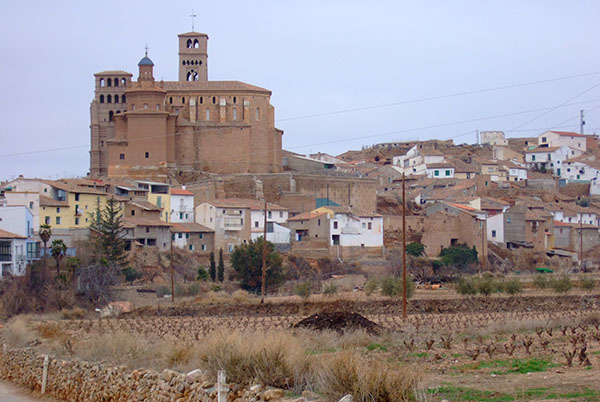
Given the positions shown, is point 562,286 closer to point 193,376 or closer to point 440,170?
point 193,376

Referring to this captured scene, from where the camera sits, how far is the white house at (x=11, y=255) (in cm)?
4006

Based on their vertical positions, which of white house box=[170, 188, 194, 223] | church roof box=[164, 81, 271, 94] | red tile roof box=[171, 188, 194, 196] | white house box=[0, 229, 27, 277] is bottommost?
white house box=[0, 229, 27, 277]

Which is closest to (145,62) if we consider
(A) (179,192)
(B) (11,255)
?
(A) (179,192)

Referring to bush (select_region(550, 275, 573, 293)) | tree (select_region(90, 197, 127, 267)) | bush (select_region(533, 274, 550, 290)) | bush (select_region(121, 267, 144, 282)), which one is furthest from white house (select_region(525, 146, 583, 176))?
bush (select_region(121, 267, 144, 282))

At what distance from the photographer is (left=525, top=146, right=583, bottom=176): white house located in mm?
90062

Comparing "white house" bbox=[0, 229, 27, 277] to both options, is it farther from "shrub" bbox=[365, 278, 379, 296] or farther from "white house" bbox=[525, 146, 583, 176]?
"white house" bbox=[525, 146, 583, 176]

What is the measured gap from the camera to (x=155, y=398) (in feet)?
39.3

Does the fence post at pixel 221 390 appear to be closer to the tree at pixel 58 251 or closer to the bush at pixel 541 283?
the tree at pixel 58 251

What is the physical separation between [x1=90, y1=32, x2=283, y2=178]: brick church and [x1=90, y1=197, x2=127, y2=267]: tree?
41.6 ft

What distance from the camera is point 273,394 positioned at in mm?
9898

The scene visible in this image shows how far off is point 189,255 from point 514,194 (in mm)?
31164

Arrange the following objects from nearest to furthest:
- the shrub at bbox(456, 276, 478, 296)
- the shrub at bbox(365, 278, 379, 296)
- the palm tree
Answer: the shrub at bbox(456, 276, 478, 296), the shrub at bbox(365, 278, 379, 296), the palm tree

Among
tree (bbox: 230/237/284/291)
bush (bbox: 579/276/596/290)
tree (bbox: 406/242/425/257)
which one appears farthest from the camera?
tree (bbox: 406/242/425/257)

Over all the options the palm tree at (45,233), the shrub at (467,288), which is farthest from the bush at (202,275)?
the shrub at (467,288)
